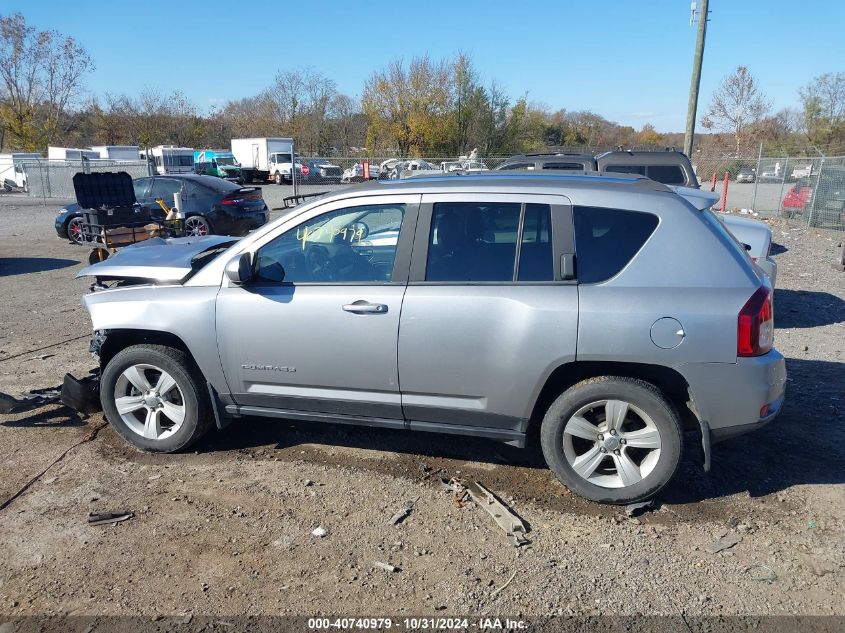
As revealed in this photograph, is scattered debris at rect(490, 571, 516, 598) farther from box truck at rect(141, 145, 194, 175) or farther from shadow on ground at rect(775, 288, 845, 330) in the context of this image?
box truck at rect(141, 145, 194, 175)

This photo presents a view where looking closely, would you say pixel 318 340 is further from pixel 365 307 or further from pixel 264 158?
pixel 264 158

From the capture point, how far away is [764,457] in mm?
4551

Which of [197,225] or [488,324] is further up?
[488,324]

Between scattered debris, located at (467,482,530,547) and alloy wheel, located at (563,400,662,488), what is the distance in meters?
0.47

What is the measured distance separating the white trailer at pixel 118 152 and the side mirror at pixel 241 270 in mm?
41387

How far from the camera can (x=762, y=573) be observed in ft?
11.0

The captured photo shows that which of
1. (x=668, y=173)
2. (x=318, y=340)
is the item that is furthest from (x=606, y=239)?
(x=668, y=173)

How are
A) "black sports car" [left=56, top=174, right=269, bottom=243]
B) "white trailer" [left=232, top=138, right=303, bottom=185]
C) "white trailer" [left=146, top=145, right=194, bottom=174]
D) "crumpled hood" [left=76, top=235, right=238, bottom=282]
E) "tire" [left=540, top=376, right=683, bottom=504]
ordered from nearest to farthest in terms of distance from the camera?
"tire" [left=540, top=376, right=683, bottom=504] → "crumpled hood" [left=76, top=235, right=238, bottom=282] → "black sports car" [left=56, top=174, right=269, bottom=243] → "white trailer" [left=146, top=145, right=194, bottom=174] → "white trailer" [left=232, top=138, right=303, bottom=185]

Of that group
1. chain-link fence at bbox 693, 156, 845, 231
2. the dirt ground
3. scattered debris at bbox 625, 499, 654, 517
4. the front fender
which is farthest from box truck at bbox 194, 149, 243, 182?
scattered debris at bbox 625, 499, 654, 517

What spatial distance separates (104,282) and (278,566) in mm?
2872

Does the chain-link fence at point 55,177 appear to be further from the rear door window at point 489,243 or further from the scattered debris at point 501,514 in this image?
the scattered debris at point 501,514

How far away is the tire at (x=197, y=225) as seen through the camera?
14.9 m

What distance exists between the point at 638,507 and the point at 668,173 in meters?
6.98

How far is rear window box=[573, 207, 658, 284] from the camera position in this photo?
3844 millimetres
